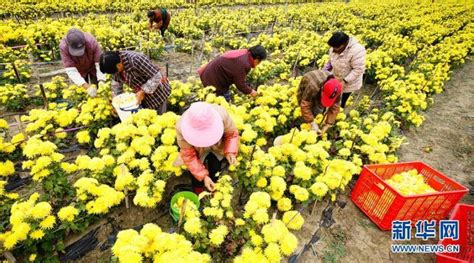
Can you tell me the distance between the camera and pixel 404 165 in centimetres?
391

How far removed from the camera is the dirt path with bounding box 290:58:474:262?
343 centimetres

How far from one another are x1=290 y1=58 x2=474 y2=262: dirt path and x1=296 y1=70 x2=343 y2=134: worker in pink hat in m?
1.34

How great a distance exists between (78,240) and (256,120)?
107 inches

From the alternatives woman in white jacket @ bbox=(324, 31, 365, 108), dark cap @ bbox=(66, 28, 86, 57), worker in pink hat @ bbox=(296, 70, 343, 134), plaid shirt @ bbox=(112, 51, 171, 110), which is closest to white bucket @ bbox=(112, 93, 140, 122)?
plaid shirt @ bbox=(112, 51, 171, 110)

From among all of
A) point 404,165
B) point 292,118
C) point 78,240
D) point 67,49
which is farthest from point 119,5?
point 404,165

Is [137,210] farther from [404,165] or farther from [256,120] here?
[404,165]

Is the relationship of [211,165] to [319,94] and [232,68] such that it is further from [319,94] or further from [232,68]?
[319,94]

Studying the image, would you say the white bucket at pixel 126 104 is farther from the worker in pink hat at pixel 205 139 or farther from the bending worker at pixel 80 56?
the worker in pink hat at pixel 205 139

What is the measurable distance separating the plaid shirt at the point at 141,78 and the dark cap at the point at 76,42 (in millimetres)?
753

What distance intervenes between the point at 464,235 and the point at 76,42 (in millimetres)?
5975

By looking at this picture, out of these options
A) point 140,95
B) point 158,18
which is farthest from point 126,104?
point 158,18

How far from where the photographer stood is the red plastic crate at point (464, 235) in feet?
10.6

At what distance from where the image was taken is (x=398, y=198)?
3182 mm

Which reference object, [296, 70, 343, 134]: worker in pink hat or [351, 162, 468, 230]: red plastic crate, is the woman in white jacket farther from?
[351, 162, 468, 230]: red plastic crate
